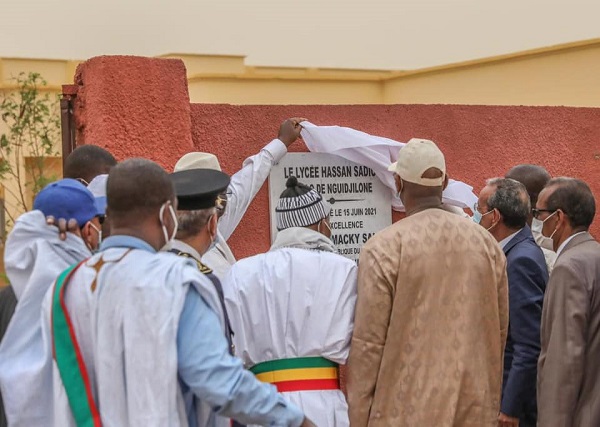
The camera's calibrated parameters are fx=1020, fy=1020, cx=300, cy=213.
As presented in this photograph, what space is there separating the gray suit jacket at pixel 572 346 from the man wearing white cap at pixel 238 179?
166 cm

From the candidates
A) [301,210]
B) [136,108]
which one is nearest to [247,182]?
[136,108]

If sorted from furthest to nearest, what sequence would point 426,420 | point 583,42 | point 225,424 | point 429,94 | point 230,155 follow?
point 429,94
point 583,42
point 230,155
point 426,420
point 225,424

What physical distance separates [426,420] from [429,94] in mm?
9774

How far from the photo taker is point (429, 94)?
13656 millimetres

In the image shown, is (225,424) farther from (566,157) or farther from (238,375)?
(566,157)

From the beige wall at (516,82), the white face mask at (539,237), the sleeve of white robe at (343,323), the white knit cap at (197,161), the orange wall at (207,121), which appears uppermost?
the beige wall at (516,82)

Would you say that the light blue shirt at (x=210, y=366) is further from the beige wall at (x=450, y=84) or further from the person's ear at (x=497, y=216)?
the beige wall at (x=450, y=84)

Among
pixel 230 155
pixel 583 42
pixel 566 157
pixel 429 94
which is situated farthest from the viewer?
pixel 429 94

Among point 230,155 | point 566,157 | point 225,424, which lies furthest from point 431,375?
point 566,157

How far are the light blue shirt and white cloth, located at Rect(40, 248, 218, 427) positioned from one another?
0.04 meters

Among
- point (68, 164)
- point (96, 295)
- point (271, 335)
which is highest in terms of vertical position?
point (68, 164)

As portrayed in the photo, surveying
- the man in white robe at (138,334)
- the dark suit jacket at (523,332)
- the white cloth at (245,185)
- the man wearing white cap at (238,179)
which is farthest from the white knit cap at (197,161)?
the man in white robe at (138,334)

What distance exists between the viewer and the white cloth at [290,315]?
430 centimetres

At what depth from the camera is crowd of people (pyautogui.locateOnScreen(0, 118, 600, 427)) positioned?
3.28 metres
